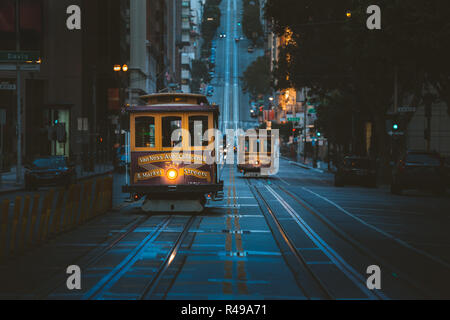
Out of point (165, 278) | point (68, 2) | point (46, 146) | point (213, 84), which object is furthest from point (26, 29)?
point (213, 84)

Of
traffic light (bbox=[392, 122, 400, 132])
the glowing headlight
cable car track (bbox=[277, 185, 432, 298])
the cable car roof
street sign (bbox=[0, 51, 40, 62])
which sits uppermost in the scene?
street sign (bbox=[0, 51, 40, 62])

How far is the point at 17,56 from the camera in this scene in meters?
33.1

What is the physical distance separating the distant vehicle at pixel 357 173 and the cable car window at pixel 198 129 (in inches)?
841

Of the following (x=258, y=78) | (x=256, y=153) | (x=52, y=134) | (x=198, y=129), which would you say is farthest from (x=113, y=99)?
(x=258, y=78)

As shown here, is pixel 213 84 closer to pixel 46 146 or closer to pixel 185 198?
pixel 46 146

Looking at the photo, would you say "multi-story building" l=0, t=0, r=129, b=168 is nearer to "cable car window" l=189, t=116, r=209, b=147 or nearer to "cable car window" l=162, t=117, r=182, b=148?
"cable car window" l=162, t=117, r=182, b=148

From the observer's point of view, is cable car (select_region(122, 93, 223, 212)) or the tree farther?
the tree

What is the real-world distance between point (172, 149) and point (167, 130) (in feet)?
2.01

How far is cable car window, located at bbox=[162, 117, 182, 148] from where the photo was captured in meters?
21.8

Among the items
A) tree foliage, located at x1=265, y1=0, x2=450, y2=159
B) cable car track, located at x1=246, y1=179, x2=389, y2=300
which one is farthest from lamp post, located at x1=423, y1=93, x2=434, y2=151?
cable car track, located at x1=246, y1=179, x2=389, y2=300

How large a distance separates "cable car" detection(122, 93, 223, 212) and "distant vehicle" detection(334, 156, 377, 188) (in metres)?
21.0

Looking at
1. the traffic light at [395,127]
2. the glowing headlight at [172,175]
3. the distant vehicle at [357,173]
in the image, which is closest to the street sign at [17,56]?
the glowing headlight at [172,175]

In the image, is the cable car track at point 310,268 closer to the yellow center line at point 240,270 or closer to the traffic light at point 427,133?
the yellow center line at point 240,270
